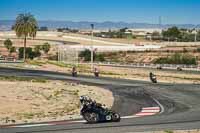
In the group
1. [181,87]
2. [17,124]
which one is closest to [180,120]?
[17,124]

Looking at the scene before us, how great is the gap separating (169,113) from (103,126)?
790cm

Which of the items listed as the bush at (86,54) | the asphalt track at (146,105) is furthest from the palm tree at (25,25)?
the asphalt track at (146,105)

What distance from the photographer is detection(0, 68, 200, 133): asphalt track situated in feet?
85.9

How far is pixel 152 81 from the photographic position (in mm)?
64875

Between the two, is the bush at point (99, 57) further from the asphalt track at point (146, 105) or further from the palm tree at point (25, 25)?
the asphalt track at point (146, 105)

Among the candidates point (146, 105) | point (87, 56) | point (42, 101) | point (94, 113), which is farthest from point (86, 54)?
point (94, 113)

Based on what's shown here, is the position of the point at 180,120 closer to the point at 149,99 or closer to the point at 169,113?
the point at 169,113

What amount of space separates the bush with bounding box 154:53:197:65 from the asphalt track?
6493 cm

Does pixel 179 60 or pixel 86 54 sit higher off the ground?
pixel 86 54

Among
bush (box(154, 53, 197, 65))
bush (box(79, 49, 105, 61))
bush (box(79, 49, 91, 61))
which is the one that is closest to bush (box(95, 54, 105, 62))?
bush (box(79, 49, 105, 61))

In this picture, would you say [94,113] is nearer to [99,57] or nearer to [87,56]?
[87,56]

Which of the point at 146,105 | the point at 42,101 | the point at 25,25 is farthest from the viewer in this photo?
the point at 25,25

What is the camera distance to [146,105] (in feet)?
130

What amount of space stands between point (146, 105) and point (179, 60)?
87.9 m
